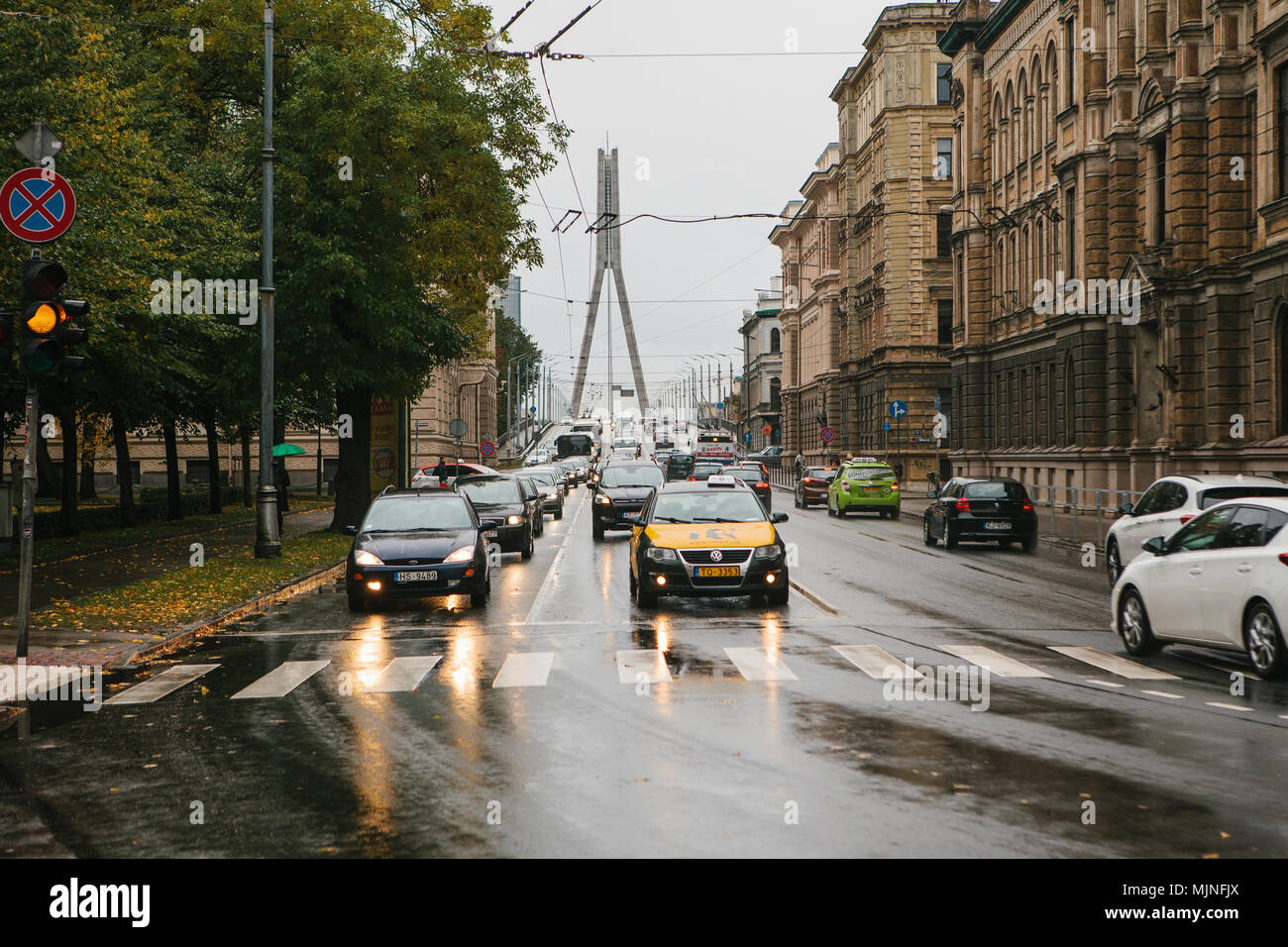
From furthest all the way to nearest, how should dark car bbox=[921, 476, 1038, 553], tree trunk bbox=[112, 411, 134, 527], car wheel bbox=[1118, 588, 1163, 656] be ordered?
tree trunk bbox=[112, 411, 134, 527] → dark car bbox=[921, 476, 1038, 553] → car wheel bbox=[1118, 588, 1163, 656]

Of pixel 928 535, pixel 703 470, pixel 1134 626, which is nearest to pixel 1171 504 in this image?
pixel 1134 626

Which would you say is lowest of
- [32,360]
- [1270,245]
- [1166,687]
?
[1166,687]

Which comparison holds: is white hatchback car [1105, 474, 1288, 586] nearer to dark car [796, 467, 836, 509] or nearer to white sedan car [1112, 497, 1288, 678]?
white sedan car [1112, 497, 1288, 678]

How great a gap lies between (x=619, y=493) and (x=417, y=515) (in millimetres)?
13853

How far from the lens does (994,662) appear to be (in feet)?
39.1

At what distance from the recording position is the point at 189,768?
25.6 feet

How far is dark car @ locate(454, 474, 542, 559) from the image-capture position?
1022 inches

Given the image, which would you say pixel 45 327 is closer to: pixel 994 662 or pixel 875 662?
pixel 875 662

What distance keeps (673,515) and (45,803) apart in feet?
37.1

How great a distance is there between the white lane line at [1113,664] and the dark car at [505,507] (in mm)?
13184

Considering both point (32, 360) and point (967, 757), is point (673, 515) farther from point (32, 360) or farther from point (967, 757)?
point (967, 757)

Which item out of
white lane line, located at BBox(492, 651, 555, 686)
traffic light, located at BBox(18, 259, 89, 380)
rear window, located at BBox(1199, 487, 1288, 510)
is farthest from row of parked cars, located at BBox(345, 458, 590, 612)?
rear window, located at BBox(1199, 487, 1288, 510)

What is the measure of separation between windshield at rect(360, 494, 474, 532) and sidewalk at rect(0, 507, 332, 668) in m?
3.84
